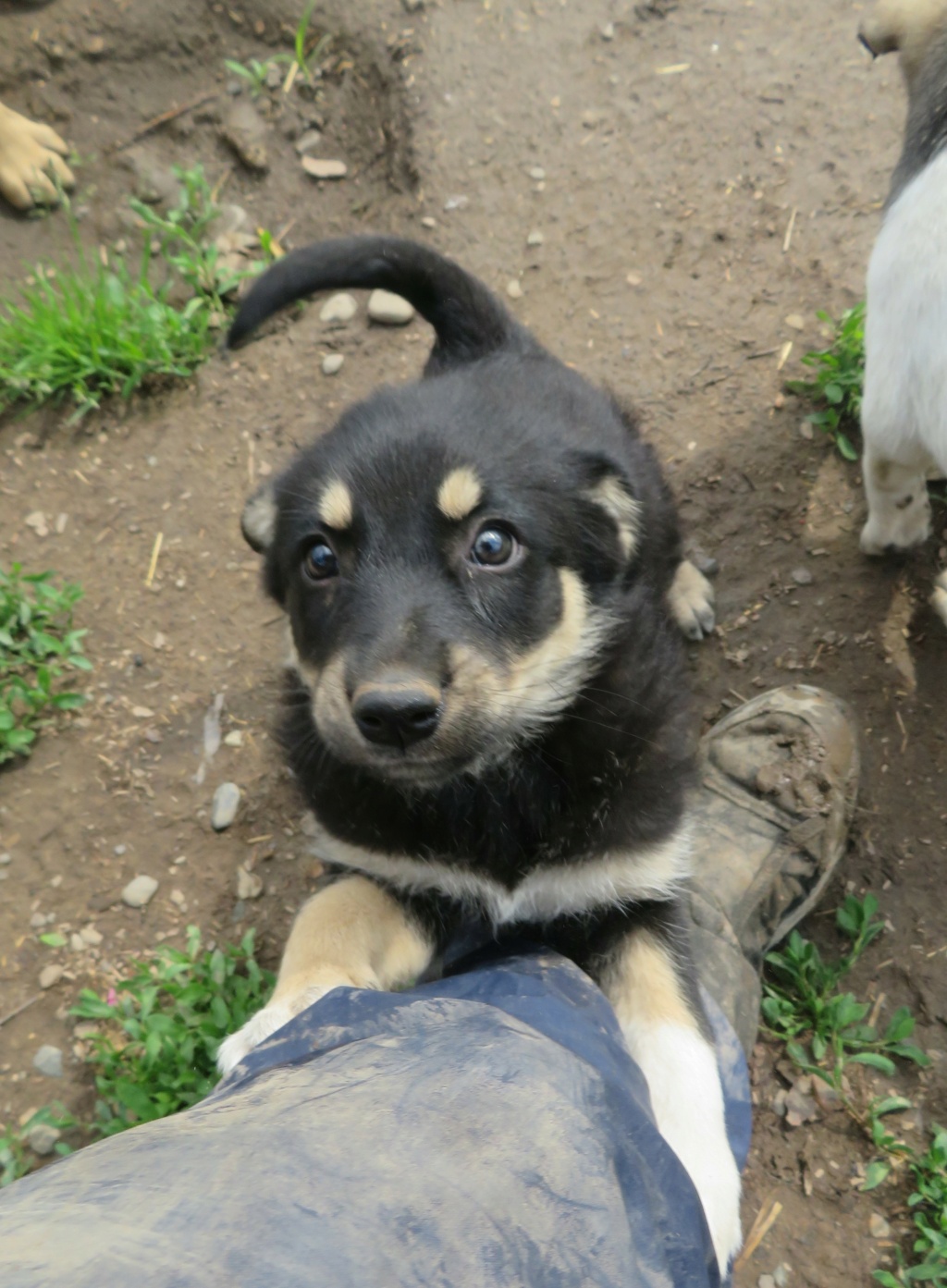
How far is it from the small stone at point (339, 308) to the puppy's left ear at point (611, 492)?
197cm

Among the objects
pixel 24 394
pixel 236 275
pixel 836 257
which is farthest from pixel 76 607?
pixel 836 257

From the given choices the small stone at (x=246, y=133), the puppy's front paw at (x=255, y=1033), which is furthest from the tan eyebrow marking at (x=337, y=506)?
the small stone at (x=246, y=133)

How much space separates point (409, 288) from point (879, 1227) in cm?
259

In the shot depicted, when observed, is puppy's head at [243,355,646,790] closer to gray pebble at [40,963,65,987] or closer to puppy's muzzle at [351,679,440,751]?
puppy's muzzle at [351,679,440,751]

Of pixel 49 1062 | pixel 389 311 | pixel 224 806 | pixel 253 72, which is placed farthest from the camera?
pixel 253 72

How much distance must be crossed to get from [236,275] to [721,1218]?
3.42m

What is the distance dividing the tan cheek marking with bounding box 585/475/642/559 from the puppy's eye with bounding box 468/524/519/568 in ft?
0.82

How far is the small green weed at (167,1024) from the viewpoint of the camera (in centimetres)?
243

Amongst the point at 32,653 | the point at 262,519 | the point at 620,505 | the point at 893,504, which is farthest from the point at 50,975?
the point at 893,504

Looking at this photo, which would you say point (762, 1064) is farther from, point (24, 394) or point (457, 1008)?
point (24, 394)

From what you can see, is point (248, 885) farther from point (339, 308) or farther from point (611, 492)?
point (339, 308)

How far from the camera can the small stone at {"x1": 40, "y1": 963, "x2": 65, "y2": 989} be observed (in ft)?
8.91

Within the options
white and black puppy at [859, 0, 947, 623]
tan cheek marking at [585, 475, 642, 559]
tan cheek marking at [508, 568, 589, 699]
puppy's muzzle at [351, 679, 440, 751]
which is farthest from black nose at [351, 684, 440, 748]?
white and black puppy at [859, 0, 947, 623]

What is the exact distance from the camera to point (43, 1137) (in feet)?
8.07
